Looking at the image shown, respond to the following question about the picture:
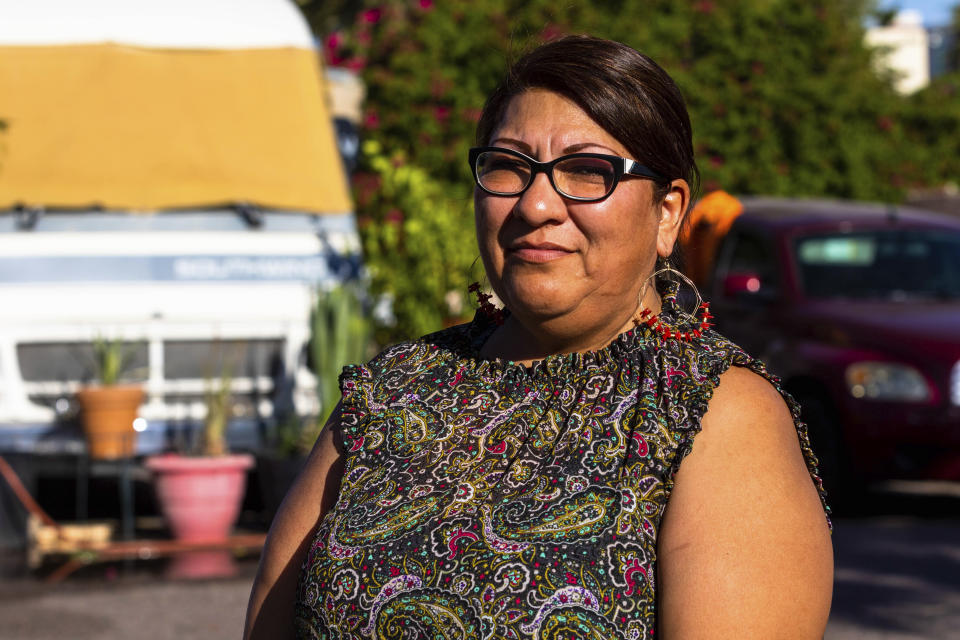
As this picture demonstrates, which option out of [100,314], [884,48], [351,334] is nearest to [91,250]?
[100,314]

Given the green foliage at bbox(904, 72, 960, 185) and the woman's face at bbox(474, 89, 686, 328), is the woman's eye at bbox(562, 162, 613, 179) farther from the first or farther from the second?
the green foliage at bbox(904, 72, 960, 185)

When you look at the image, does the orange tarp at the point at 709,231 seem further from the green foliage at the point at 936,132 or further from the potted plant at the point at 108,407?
the green foliage at the point at 936,132

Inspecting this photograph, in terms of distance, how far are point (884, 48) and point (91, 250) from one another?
1676cm

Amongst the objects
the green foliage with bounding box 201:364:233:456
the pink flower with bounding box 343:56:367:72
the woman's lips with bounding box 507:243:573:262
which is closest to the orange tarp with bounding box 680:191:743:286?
the green foliage with bounding box 201:364:233:456

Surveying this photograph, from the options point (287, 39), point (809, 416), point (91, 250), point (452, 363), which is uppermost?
point (287, 39)

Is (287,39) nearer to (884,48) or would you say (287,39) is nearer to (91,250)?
(91,250)

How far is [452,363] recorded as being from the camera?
257cm

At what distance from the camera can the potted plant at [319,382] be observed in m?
8.12

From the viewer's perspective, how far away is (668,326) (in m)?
2.45

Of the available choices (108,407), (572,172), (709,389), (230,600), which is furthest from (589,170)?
(108,407)

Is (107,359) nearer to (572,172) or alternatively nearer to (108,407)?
(108,407)

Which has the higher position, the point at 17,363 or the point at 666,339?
the point at 666,339

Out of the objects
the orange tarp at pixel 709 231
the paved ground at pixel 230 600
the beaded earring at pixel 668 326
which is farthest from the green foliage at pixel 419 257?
the beaded earring at pixel 668 326


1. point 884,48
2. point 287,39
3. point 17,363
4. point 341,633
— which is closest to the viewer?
point 341,633
